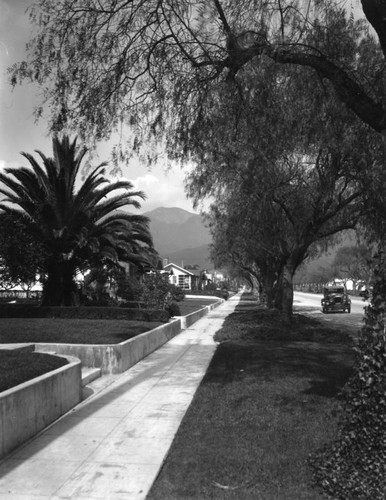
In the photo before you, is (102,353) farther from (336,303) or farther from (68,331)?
(336,303)

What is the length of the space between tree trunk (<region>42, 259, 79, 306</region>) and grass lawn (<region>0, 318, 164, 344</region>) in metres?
Result: 4.03

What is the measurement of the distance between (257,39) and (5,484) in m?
6.69

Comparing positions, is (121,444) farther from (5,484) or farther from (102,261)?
(102,261)

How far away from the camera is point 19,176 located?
61.5ft

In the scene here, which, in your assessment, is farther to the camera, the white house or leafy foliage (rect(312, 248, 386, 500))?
the white house

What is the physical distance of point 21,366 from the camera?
7.21m

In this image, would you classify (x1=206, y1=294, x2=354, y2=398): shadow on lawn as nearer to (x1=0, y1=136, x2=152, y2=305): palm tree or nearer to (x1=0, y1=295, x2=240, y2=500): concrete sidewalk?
(x1=0, y1=295, x2=240, y2=500): concrete sidewalk

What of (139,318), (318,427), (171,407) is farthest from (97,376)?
(139,318)

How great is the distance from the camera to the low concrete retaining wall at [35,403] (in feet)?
17.7

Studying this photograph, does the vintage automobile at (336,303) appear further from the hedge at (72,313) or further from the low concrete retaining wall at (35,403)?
the low concrete retaining wall at (35,403)

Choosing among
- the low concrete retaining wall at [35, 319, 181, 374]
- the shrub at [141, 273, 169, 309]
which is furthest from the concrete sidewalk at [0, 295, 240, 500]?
the shrub at [141, 273, 169, 309]

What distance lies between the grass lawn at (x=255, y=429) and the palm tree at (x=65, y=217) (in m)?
8.87

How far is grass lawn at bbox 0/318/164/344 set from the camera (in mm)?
11727

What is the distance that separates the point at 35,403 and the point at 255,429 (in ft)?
8.37
